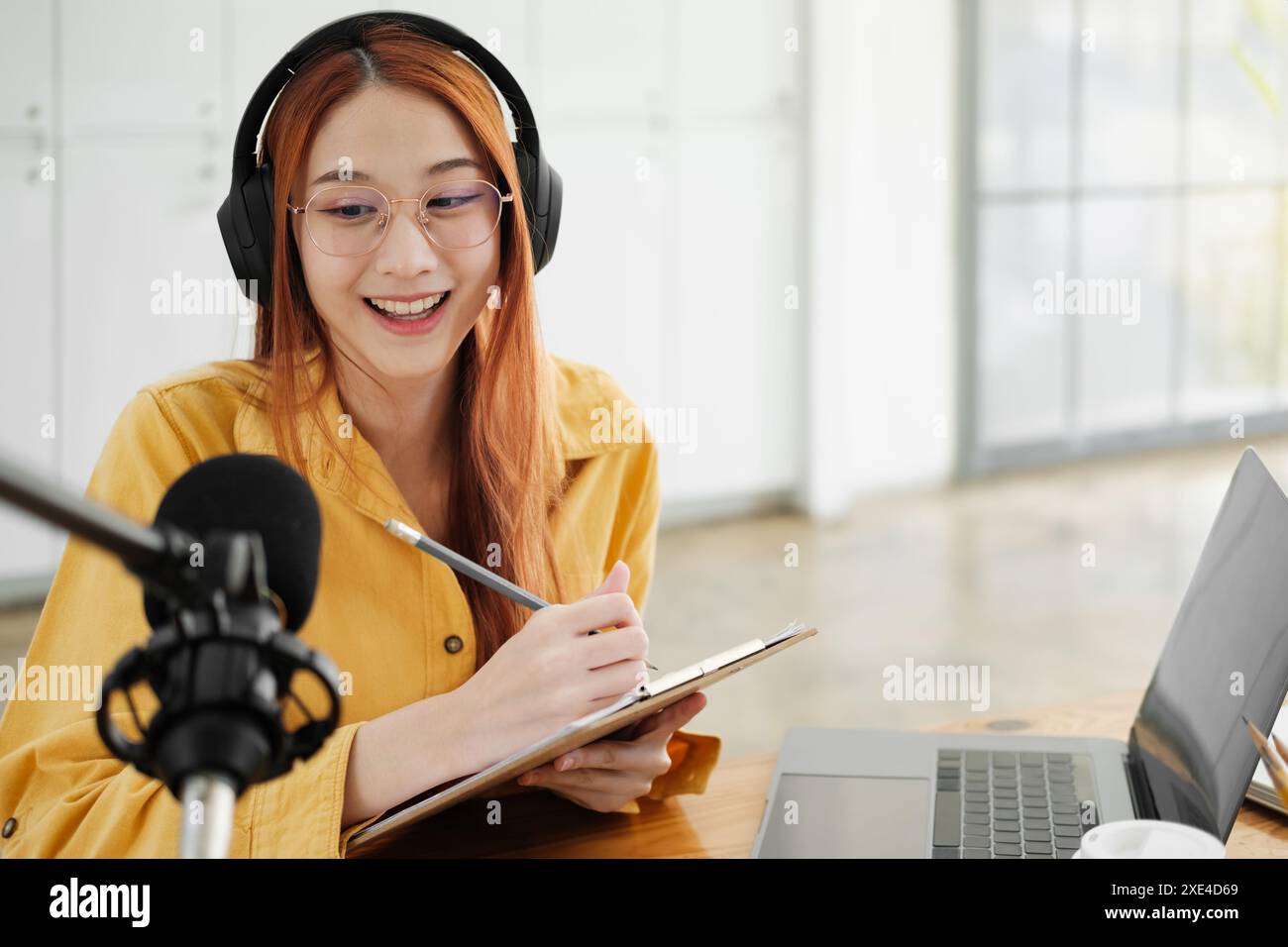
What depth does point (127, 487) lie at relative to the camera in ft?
3.58

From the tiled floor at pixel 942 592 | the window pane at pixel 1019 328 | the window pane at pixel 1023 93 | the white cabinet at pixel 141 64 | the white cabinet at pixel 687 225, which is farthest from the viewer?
the window pane at pixel 1019 328

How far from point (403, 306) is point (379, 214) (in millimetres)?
76

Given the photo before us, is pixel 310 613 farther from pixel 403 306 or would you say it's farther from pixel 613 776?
pixel 403 306

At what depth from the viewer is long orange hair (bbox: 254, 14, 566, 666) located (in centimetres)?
115

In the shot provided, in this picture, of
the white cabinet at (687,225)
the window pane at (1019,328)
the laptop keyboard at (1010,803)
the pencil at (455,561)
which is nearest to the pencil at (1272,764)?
the laptop keyboard at (1010,803)

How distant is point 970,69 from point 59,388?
9.48ft

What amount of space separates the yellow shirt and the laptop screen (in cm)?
34

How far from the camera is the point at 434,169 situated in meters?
1.16

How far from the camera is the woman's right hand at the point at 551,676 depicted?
0.95 m

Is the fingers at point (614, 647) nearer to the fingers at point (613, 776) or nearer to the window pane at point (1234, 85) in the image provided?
the fingers at point (613, 776)

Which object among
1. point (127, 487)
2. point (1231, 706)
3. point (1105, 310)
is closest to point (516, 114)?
point (127, 487)

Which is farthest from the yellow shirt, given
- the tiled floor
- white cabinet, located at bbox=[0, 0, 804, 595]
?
white cabinet, located at bbox=[0, 0, 804, 595]

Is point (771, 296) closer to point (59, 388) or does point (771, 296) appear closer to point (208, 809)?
point (59, 388)

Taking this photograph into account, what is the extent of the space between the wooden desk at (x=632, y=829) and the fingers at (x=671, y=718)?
2.4 inches
